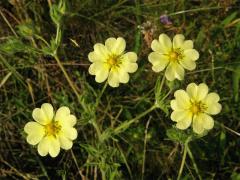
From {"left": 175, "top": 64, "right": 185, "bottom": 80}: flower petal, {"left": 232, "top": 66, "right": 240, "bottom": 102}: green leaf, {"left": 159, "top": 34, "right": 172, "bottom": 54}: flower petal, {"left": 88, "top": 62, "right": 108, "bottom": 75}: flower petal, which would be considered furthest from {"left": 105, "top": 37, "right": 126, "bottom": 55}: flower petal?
{"left": 232, "top": 66, "right": 240, "bottom": 102}: green leaf

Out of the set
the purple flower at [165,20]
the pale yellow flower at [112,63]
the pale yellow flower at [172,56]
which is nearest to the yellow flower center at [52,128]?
the pale yellow flower at [112,63]

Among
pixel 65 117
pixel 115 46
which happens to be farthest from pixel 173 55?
pixel 65 117

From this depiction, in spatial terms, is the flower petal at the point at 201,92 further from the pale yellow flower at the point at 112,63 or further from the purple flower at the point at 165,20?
the purple flower at the point at 165,20

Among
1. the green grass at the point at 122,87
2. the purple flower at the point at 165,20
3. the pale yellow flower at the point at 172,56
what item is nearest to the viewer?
the pale yellow flower at the point at 172,56

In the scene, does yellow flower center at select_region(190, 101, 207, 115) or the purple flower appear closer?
yellow flower center at select_region(190, 101, 207, 115)

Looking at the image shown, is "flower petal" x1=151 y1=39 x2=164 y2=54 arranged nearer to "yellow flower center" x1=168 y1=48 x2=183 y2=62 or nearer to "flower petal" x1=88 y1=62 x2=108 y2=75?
"yellow flower center" x1=168 y1=48 x2=183 y2=62

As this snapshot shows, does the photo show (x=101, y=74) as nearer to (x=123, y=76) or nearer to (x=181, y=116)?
(x=123, y=76)

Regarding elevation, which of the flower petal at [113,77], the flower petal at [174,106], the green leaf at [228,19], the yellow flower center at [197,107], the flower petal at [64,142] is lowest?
the flower petal at [64,142]
